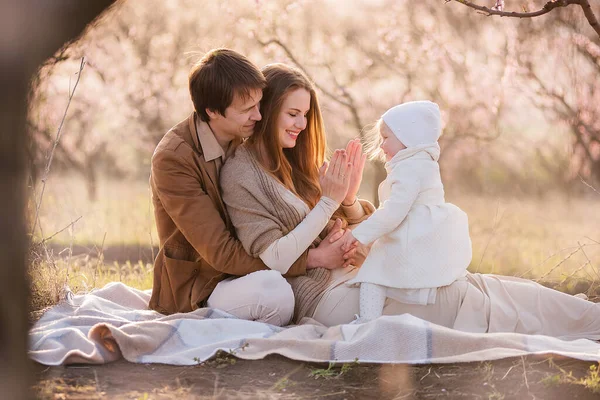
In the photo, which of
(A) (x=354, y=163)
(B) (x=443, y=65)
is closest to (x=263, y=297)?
(A) (x=354, y=163)

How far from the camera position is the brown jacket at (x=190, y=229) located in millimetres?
3494

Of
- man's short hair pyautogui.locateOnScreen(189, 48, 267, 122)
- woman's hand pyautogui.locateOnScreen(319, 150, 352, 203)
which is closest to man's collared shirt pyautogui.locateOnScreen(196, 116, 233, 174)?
man's short hair pyautogui.locateOnScreen(189, 48, 267, 122)

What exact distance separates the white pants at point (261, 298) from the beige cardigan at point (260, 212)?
0.12 metres

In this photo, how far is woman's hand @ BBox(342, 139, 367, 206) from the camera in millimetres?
3621

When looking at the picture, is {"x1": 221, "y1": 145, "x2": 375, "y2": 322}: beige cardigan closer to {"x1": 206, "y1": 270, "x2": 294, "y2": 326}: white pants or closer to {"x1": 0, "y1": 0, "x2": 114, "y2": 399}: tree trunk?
{"x1": 206, "y1": 270, "x2": 294, "y2": 326}: white pants

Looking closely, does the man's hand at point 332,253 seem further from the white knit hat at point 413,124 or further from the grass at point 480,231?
the grass at point 480,231

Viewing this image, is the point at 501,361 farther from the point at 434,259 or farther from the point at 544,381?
the point at 434,259

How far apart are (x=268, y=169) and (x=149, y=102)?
5219 millimetres

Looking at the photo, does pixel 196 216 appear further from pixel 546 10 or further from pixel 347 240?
pixel 546 10

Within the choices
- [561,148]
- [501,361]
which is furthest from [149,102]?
[501,361]

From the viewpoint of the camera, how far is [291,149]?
12.7 feet

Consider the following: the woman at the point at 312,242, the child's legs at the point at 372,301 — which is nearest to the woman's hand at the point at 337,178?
the woman at the point at 312,242

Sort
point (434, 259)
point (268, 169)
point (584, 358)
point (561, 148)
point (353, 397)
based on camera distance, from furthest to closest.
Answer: point (561, 148)
point (268, 169)
point (434, 259)
point (584, 358)
point (353, 397)

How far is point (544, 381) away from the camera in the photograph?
9.11 feet
